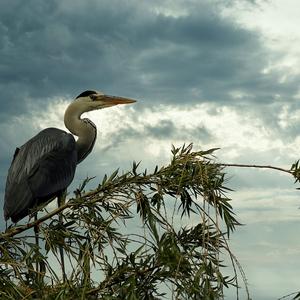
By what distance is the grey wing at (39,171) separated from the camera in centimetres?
720

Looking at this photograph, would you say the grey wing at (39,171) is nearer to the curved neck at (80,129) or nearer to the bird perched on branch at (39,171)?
the bird perched on branch at (39,171)

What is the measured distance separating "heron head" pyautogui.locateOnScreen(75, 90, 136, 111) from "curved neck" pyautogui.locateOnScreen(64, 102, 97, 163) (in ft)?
0.56

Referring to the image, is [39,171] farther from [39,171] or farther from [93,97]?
[93,97]

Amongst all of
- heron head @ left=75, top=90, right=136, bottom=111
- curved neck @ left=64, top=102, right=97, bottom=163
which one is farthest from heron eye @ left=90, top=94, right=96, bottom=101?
curved neck @ left=64, top=102, right=97, bottom=163

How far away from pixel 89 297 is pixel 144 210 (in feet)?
2.41

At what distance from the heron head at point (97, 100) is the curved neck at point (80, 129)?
171 millimetres

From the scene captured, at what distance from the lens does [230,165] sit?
4.23 meters

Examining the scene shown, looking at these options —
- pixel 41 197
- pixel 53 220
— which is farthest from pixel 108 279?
pixel 41 197

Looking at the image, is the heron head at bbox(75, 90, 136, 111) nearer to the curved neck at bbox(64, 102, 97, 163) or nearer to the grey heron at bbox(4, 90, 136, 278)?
the curved neck at bbox(64, 102, 97, 163)

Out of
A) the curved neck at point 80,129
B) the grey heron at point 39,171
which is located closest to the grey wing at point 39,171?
the grey heron at point 39,171

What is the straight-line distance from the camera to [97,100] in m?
9.30

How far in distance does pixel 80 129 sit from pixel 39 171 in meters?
1.44

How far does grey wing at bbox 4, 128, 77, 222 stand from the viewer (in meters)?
7.20

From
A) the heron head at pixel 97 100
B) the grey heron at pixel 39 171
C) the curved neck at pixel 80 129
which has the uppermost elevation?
the heron head at pixel 97 100
